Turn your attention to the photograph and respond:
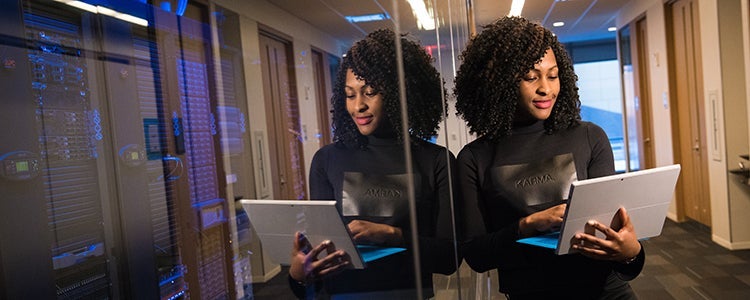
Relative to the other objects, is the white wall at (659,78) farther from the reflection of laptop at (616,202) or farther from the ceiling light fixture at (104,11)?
the ceiling light fixture at (104,11)

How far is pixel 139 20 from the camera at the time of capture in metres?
0.22

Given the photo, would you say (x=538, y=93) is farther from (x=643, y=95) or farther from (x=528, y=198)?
(x=643, y=95)

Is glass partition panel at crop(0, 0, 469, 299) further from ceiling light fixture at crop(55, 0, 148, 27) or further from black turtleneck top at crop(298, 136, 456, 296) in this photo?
black turtleneck top at crop(298, 136, 456, 296)

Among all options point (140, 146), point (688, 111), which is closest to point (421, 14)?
point (140, 146)

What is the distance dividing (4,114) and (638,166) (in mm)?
6080

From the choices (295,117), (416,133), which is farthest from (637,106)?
(295,117)

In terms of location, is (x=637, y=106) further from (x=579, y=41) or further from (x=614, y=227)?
(x=614, y=227)

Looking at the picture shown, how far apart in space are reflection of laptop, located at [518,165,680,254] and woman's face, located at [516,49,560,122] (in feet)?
0.69

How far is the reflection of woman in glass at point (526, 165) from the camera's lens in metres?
1.02

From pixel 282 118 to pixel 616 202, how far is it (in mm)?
794

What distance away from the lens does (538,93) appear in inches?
42.7

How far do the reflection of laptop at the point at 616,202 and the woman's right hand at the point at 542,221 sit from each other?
0.05 ft

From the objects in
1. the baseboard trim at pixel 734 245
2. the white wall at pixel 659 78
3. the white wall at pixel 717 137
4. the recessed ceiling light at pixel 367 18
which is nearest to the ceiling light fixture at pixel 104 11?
the recessed ceiling light at pixel 367 18

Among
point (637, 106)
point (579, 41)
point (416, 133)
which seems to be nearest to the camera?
point (416, 133)
